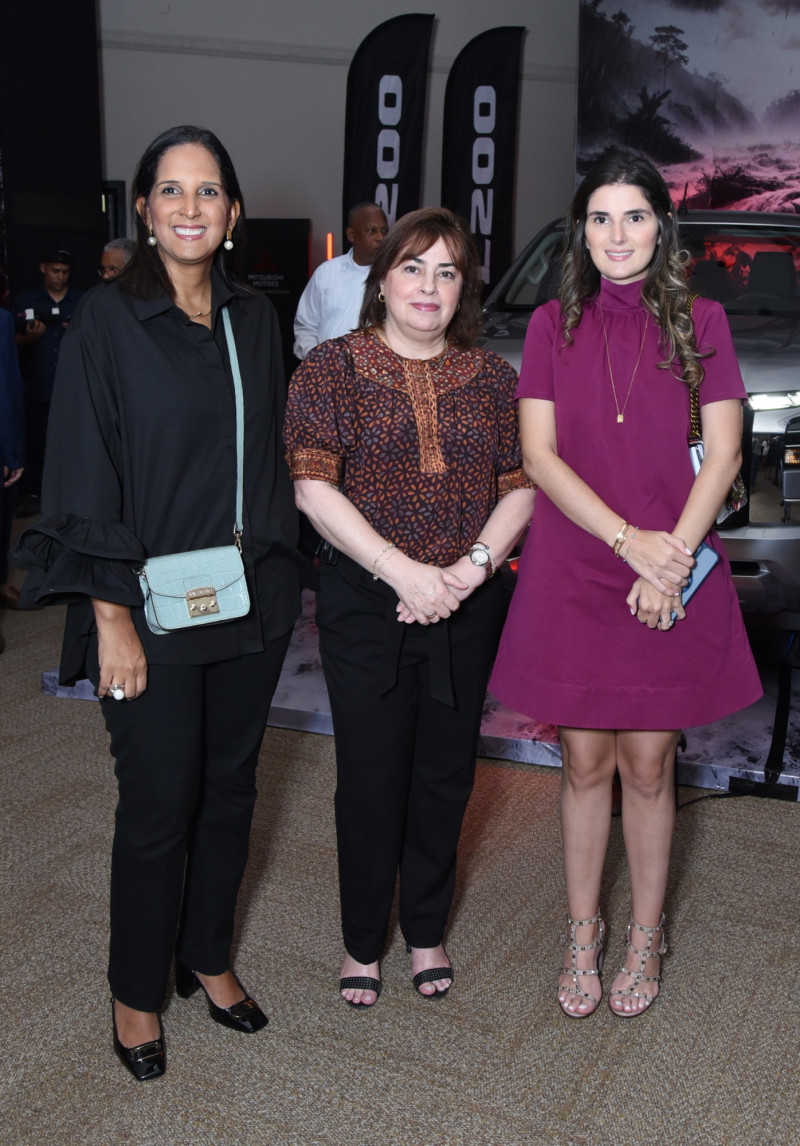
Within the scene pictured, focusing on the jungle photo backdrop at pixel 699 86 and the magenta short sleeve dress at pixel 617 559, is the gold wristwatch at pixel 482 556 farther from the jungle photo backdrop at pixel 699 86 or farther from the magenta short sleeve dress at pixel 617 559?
the jungle photo backdrop at pixel 699 86

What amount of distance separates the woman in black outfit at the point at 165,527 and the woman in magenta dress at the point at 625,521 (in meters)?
0.53

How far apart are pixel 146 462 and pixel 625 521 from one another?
918mm

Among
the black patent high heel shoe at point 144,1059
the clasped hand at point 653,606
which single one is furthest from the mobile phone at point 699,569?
the black patent high heel shoe at point 144,1059

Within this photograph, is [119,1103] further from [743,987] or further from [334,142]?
[334,142]

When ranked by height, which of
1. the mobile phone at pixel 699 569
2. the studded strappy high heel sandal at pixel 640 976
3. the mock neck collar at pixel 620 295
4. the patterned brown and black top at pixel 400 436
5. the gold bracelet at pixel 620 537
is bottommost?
the studded strappy high heel sandal at pixel 640 976

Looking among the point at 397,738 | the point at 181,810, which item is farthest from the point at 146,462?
the point at 397,738

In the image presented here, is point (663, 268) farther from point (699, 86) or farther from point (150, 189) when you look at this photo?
point (699, 86)

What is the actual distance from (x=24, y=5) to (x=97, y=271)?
2130 mm

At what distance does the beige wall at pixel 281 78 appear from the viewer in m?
9.95

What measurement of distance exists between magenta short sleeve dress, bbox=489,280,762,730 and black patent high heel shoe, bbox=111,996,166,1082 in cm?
100

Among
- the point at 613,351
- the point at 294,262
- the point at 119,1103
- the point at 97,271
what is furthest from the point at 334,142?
the point at 119,1103

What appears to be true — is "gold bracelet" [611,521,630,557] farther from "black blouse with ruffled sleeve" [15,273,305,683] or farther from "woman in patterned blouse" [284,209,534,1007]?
"black blouse with ruffled sleeve" [15,273,305,683]

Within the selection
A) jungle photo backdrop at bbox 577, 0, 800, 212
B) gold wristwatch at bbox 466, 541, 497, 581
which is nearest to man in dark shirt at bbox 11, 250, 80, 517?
jungle photo backdrop at bbox 577, 0, 800, 212

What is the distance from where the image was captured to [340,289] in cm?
490
